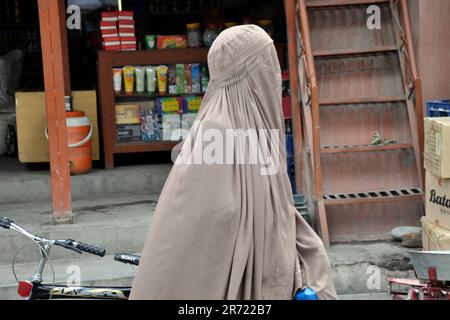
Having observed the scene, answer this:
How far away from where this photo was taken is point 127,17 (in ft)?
30.2

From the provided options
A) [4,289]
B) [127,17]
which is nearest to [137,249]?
[4,289]

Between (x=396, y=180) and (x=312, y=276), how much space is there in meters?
4.75

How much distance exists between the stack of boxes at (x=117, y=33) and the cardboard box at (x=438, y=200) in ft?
13.1

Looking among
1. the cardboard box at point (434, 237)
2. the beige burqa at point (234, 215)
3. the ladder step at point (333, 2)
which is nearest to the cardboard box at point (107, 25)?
the ladder step at point (333, 2)

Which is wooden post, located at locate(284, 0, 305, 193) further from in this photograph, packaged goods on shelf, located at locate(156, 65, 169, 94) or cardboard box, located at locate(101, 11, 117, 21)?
cardboard box, located at locate(101, 11, 117, 21)

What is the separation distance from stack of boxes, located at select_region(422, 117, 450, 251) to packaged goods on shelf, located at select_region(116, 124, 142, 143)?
12.4 ft

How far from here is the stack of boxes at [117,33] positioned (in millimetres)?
9125

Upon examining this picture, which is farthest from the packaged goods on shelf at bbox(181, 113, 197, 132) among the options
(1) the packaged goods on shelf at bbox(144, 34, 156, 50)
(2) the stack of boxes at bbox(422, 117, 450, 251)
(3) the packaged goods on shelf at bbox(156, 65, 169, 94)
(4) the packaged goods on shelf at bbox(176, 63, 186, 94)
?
(2) the stack of boxes at bbox(422, 117, 450, 251)

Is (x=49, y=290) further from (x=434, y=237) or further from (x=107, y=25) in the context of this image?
(x=107, y=25)

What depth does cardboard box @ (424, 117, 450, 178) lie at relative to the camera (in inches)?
237

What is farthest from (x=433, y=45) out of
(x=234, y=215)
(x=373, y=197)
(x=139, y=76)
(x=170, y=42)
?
(x=234, y=215)

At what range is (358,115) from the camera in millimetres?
7699

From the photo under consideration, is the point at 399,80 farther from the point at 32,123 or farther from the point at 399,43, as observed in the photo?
the point at 32,123

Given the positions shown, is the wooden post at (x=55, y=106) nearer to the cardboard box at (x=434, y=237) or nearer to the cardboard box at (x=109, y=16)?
the cardboard box at (x=109, y=16)
